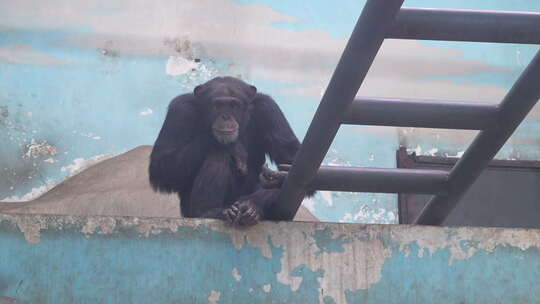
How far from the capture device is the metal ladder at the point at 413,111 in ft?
4.86

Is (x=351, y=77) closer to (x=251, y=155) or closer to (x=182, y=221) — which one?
(x=182, y=221)

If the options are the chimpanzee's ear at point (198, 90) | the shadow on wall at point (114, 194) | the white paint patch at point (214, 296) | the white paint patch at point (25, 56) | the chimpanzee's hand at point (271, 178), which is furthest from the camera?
the white paint patch at point (25, 56)

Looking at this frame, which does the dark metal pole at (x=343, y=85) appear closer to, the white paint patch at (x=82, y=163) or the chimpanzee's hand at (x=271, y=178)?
the chimpanzee's hand at (x=271, y=178)

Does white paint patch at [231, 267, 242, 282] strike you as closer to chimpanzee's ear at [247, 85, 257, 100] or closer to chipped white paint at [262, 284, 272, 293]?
chipped white paint at [262, 284, 272, 293]

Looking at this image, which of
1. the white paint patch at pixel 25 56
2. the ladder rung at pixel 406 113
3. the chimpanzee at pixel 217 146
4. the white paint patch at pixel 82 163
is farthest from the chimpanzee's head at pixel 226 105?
the white paint patch at pixel 25 56

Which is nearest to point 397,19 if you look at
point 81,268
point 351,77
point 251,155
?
point 351,77

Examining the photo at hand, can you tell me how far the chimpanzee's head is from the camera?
3623mm

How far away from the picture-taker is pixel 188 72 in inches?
220

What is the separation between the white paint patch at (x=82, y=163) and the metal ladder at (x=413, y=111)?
316 cm

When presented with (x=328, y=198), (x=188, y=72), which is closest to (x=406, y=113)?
(x=328, y=198)

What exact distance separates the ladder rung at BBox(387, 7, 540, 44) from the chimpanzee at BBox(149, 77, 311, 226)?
1.86 metres

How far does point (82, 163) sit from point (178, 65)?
953mm

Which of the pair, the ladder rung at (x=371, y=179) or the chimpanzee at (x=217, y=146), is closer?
the ladder rung at (x=371, y=179)

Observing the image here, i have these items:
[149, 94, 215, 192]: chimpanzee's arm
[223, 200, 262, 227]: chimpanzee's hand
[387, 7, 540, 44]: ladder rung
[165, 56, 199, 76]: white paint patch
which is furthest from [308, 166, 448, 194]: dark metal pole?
[165, 56, 199, 76]: white paint patch
